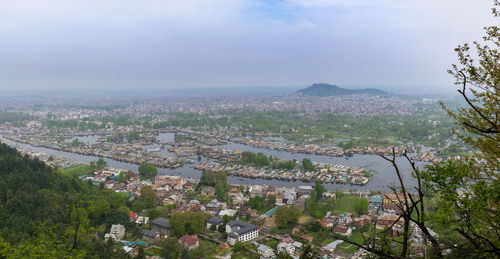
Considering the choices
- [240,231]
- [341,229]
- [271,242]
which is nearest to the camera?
[271,242]

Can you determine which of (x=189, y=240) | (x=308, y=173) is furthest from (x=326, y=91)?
(x=189, y=240)

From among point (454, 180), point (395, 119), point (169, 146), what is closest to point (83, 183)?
point (169, 146)

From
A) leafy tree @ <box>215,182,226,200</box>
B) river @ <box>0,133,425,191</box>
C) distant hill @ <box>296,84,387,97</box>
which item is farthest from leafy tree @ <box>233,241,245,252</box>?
distant hill @ <box>296,84,387,97</box>

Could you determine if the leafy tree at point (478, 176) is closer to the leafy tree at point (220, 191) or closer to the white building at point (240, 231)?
the white building at point (240, 231)

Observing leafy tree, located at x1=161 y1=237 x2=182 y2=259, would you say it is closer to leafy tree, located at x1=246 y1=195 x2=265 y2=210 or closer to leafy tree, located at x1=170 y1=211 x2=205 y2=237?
leafy tree, located at x1=170 y1=211 x2=205 y2=237

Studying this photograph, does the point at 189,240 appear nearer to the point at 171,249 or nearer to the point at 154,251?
the point at 171,249

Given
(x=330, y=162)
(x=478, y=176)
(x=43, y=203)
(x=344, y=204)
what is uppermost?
(x=478, y=176)

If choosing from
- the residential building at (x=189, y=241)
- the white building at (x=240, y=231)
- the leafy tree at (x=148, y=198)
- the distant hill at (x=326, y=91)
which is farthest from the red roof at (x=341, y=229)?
the distant hill at (x=326, y=91)

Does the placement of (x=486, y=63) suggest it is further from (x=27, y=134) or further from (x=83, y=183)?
(x=27, y=134)
